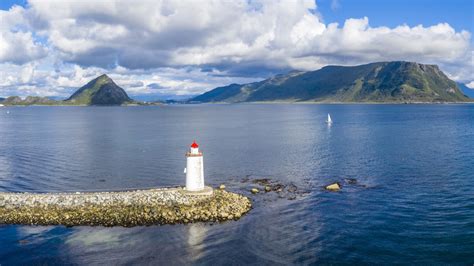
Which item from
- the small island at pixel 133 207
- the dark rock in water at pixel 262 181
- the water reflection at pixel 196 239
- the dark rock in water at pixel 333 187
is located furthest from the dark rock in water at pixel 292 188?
the water reflection at pixel 196 239

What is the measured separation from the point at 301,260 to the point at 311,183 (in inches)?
959

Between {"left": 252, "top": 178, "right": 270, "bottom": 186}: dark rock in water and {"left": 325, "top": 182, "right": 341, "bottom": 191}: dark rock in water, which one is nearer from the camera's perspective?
{"left": 325, "top": 182, "right": 341, "bottom": 191}: dark rock in water

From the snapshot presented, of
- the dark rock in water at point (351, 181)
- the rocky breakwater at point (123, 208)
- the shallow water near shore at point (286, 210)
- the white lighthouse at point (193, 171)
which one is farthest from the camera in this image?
the dark rock in water at point (351, 181)

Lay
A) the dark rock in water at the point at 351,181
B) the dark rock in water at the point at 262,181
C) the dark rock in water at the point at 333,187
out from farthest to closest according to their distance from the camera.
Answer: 1. the dark rock in water at the point at 262,181
2. the dark rock in water at the point at 351,181
3. the dark rock in water at the point at 333,187

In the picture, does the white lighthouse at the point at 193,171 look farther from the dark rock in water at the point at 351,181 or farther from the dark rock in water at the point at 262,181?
the dark rock in water at the point at 351,181

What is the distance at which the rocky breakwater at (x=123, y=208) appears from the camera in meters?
34.8

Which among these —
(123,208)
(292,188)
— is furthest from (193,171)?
(292,188)

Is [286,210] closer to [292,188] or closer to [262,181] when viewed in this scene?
[292,188]

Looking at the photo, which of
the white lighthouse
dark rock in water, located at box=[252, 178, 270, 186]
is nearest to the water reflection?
the white lighthouse

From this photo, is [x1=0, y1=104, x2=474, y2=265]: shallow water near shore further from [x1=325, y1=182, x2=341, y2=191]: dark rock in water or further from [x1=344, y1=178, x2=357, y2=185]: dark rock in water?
[x1=325, y1=182, x2=341, y2=191]: dark rock in water

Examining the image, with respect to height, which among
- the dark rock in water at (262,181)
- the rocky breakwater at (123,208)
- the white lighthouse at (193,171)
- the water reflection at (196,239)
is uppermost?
the white lighthouse at (193,171)

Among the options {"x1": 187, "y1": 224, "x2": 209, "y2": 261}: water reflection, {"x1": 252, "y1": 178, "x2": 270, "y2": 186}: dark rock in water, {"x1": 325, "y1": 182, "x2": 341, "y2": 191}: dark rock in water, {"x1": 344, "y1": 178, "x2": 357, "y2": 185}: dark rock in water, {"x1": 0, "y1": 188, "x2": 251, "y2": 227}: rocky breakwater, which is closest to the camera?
{"x1": 187, "y1": 224, "x2": 209, "y2": 261}: water reflection

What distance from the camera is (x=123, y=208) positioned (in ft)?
120

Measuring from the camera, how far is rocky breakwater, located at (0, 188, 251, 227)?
34.8m
